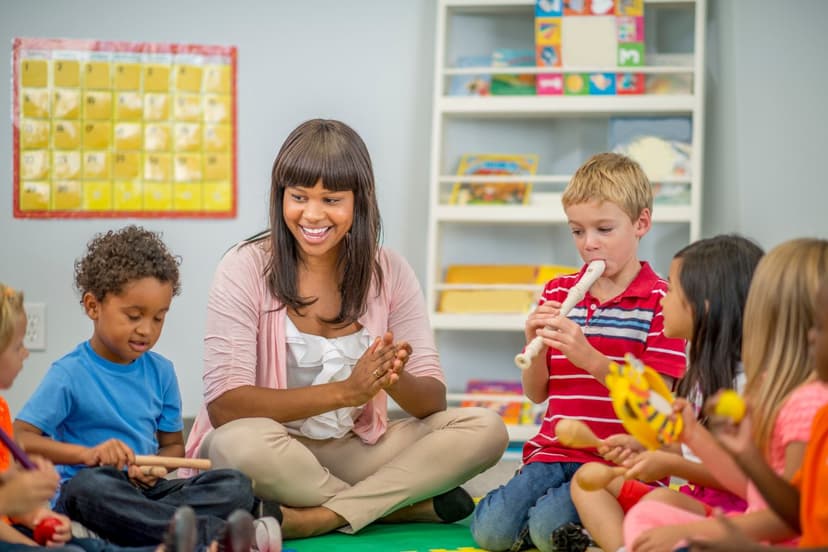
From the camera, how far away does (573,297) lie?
1728 mm

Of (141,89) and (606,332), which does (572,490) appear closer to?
(606,332)

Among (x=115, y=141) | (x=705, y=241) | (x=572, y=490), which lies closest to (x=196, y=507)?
(x=572, y=490)

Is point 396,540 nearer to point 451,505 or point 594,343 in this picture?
point 451,505

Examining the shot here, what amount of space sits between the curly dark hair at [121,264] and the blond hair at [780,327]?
892 millimetres

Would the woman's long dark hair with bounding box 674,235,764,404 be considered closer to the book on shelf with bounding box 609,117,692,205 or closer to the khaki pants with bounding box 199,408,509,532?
the khaki pants with bounding box 199,408,509,532

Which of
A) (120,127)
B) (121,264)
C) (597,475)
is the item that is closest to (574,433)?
(597,475)

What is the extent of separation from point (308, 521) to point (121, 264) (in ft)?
1.67

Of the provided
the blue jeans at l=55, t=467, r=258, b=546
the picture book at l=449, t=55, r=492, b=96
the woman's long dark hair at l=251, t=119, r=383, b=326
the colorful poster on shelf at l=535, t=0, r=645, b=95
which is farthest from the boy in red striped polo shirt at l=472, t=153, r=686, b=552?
the picture book at l=449, t=55, r=492, b=96

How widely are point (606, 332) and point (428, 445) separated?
36cm

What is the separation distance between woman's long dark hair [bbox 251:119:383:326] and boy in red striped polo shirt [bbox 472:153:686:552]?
0.34 metres

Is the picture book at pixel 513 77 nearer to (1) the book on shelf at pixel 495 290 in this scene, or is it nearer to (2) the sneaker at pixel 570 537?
(1) the book on shelf at pixel 495 290

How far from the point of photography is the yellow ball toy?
1.09 m

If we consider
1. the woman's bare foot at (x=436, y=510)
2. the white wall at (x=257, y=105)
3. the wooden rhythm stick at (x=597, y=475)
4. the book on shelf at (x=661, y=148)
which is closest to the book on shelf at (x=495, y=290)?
the white wall at (x=257, y=105)

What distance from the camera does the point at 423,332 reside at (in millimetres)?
2043
